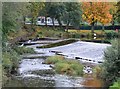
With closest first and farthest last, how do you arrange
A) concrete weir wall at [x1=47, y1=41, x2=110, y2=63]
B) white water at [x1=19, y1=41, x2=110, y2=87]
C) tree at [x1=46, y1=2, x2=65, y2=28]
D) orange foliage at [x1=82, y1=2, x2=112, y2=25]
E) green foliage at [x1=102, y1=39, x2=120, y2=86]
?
green foliage at [x1=102, y1=39, x2=120, y2=86]
white water at [x1=19, y1=41, x2=110, y2=87]
concrete weir wall at [x1=47, y1=41, x2=110, y2=63]
orange foliage at [x1=82, y1=2, x2=112, y2=25]
tree at [x1=46, y1=2, x2=65, y2=28]

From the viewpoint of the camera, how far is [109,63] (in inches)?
347

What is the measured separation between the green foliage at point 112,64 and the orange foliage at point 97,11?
52.6ft

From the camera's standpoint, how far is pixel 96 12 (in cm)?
2556

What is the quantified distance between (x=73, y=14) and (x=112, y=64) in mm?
17116

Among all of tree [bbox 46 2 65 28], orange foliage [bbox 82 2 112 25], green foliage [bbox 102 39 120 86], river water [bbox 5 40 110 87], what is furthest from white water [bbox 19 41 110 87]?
tree [bbox 46 2 65 28]

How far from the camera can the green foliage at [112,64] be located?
28.5 feet

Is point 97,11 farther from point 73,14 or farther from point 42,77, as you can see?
point 42,77

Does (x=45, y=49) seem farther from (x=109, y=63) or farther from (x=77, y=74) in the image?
(x=109, y=63)

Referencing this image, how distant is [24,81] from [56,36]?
52.2 feet

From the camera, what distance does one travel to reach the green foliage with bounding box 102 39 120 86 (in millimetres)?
8695

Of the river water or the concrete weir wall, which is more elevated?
the river water

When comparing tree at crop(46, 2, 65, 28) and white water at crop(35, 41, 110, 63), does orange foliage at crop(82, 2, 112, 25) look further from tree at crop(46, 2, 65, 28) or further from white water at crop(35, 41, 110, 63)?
white water at crop(35, 41, 110, 63)

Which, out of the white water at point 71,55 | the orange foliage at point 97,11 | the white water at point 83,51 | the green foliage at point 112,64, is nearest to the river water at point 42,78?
the white water at point 71,55

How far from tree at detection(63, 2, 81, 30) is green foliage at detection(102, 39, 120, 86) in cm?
1678
